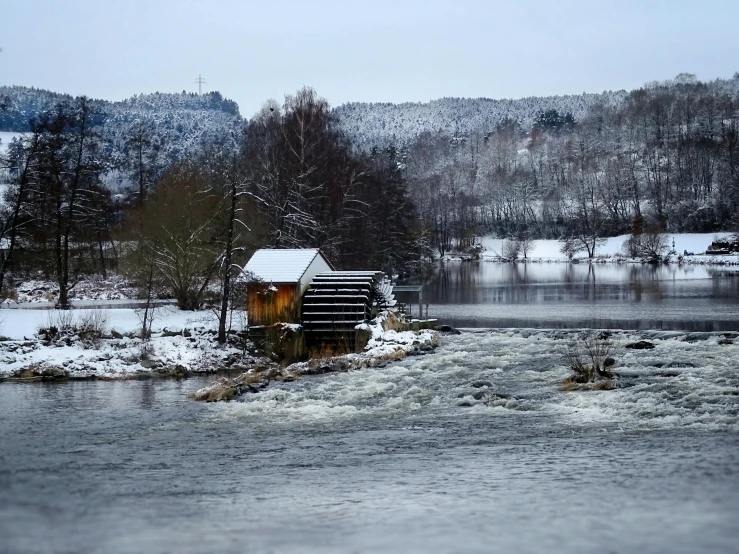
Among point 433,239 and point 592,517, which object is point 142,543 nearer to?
point 592,517

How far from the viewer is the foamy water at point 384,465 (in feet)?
24.5

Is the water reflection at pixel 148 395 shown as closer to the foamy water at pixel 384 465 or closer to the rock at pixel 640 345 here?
the foamy water at pixel 384 465

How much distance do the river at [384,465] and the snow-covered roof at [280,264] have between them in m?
7.74

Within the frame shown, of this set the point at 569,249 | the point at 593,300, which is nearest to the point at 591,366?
the point at 593,300

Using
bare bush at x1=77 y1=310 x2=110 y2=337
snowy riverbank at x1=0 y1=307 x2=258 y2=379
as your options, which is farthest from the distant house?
bare bush at x1=77 y1=310 x2=110 y2=337

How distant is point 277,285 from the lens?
2639 cm

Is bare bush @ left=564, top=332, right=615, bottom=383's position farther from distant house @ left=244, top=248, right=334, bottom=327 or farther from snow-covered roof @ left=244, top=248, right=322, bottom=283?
snow-covered roof @ left=244, top=248, right=322, bottom=283

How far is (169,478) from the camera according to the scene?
1009 centimetres

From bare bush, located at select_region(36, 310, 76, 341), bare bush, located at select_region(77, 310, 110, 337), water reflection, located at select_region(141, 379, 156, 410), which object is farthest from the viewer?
bare bush, located at select_region(77, 310, 110, 337)

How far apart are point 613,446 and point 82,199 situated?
29661 millimetres

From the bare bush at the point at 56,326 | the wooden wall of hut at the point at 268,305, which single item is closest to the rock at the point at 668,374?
the wooden wall of hut at the point at 268,305

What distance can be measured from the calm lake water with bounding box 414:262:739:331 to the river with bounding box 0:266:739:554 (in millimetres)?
11520

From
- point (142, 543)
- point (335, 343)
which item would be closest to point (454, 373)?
point (335, 343)

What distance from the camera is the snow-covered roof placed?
26.7 meters
